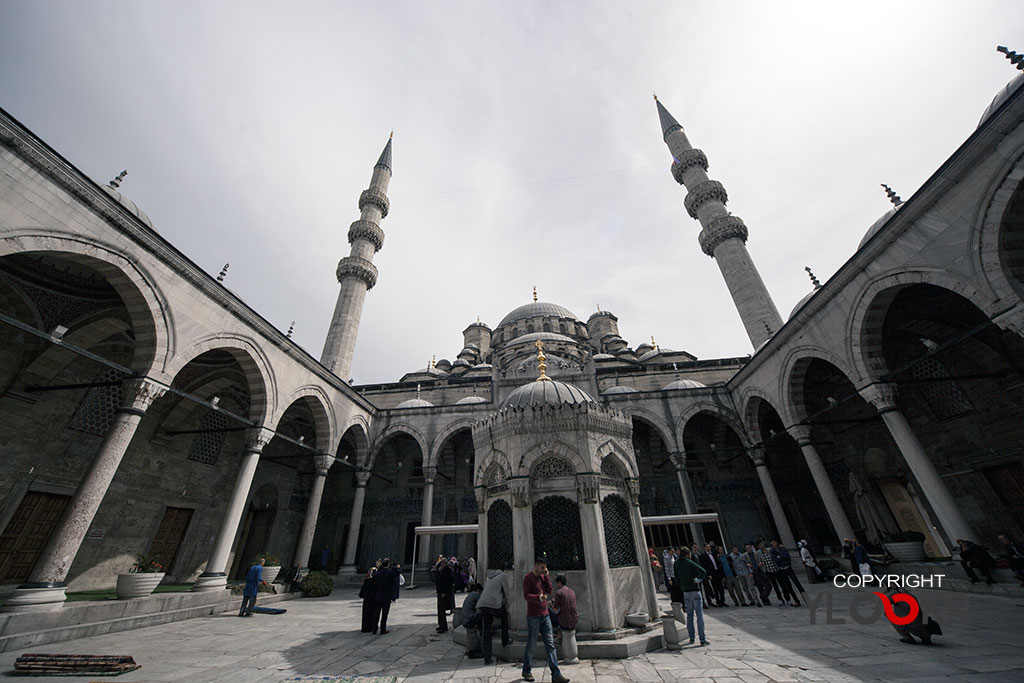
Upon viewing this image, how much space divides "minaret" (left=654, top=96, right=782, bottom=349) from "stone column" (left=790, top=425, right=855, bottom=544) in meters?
7.37

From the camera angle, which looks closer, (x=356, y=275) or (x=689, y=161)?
(x=356, y=275)

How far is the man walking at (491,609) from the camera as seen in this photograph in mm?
4594

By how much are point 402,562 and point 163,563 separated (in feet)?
25.2

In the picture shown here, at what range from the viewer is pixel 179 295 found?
8.12 m

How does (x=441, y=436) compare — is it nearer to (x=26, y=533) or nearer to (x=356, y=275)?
(x=26, y=533)

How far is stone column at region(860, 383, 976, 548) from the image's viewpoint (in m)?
7.53

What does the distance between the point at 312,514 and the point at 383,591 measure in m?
7.00

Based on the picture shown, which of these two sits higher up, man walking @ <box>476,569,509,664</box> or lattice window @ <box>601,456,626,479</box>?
lattice window @ <box>601,456,626,479</box>

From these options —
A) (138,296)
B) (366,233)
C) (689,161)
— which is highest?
(689,161)

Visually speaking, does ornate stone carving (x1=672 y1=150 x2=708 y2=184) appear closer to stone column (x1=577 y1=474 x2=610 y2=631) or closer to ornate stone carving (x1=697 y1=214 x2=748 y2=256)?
ornate stone carving (x1=697 y1=214 x2=748 y2=256)

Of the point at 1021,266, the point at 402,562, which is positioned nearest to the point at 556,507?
the point at 1021,266

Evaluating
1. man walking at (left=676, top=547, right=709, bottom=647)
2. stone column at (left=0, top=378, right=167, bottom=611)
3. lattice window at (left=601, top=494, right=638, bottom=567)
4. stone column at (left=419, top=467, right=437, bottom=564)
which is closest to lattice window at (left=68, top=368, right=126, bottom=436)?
stone column at (left=0, top=378, right=167, bottom=611)

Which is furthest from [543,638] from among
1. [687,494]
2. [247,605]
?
[687,494]

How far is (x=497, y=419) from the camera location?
6.22 meters
